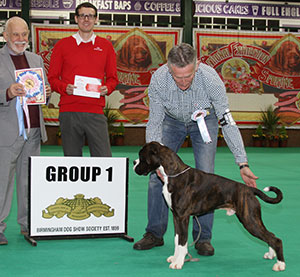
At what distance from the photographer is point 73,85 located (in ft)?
14.7

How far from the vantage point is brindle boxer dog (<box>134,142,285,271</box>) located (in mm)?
3377

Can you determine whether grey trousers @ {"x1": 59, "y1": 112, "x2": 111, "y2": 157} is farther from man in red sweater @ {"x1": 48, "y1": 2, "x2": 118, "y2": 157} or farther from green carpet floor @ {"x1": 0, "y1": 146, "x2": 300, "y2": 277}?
green carpet floor @ {"x1": 0, "y1": 146, "x2": 300, "y2": 277}

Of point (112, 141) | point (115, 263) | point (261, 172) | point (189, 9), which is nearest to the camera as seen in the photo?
point (115, 263)

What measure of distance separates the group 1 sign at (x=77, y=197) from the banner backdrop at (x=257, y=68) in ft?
39.1

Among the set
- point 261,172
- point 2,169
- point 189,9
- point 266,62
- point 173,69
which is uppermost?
point 189,9

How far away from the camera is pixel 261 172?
30.7 feet

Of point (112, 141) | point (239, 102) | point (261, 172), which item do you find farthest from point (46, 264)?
point (239, 102)

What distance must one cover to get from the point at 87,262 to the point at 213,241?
1.25m

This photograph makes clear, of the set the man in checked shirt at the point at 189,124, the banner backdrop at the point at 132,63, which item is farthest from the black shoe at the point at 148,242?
the banner backdrop at the point at 132,63

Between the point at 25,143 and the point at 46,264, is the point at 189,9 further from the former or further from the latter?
the point at 46,264

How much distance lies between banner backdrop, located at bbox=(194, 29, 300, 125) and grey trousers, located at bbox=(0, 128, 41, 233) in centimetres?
1199

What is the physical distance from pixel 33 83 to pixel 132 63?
37.9 ft

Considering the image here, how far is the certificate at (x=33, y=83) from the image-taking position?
4.05m

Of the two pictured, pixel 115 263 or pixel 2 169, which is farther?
pixel 2 169
